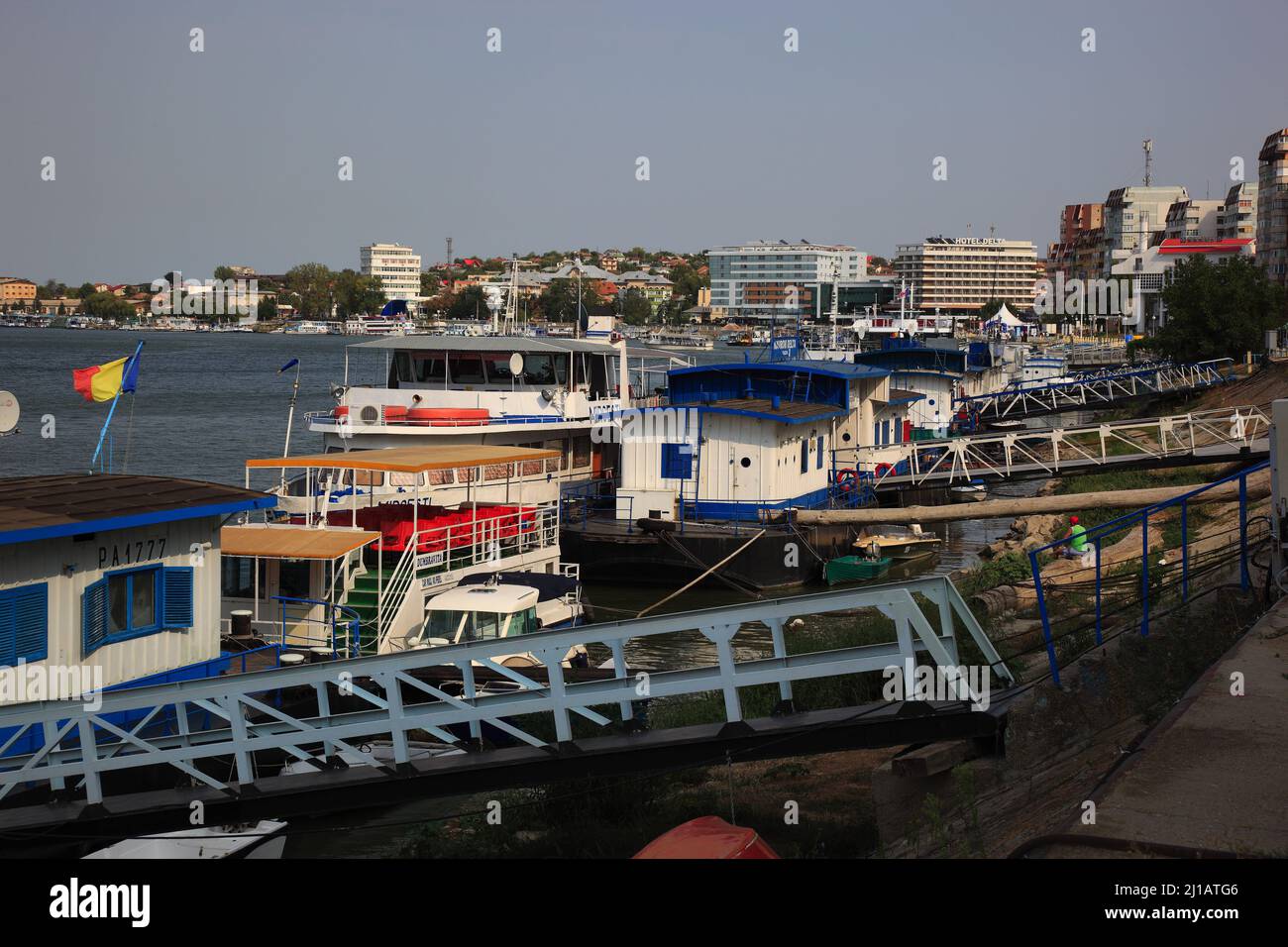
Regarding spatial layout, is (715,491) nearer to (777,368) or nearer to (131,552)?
(777,368)

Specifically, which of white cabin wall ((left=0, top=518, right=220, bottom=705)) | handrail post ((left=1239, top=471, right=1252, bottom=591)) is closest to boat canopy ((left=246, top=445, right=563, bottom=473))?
white cabin wall ((left=0, top=518, right=220, bottom=705))

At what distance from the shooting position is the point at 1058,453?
109 feet

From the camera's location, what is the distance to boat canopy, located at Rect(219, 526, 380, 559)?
54.6 feet

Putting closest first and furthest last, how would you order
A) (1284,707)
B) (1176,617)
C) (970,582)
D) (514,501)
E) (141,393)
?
(1284,707)
(1176,617)
(970,582)
(514,501)
(141,393)

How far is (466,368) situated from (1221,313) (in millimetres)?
44155

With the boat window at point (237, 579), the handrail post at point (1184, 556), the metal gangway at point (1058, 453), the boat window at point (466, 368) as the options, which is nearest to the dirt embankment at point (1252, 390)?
the metal gangway at point (1058, 453)

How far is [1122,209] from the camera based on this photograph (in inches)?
7835

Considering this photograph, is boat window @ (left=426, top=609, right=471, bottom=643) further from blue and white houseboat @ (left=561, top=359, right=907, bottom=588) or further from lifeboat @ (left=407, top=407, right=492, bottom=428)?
lifeboat @ (left=407, top=407, right=492, bottom=428)

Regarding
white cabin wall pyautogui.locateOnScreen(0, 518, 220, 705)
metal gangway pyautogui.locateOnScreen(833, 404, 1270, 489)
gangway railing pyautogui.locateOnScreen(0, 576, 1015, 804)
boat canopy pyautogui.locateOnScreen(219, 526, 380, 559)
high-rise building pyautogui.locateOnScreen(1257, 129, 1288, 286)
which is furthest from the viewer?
high-rise building pyautogui.locateOnScreen(1257, 129, 1288, 286)

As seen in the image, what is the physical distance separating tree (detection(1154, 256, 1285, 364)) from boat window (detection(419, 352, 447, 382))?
140ft

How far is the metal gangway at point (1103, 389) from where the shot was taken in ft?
175

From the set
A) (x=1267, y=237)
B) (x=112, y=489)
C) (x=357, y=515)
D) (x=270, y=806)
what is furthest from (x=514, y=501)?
(x=1267, y=237)
